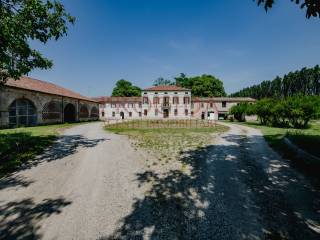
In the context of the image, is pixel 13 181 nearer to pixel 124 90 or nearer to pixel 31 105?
pixel 31 105

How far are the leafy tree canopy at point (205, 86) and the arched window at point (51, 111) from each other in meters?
48.3

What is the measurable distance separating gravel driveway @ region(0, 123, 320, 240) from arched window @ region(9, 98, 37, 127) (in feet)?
57.1

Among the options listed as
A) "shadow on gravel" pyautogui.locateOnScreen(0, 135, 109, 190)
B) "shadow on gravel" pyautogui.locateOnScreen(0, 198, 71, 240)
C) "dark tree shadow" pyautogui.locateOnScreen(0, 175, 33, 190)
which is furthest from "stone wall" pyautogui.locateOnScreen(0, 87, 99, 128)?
"shadow on gravel" pyautogui.locateOnScreen(0, 198, 71, 240)

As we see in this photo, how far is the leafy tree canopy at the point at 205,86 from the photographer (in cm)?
6608

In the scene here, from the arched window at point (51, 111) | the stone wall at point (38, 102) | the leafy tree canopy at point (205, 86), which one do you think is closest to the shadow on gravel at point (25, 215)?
the stone wall at point (38, 102)

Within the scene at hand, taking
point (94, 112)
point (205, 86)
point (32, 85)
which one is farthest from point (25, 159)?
point (205, 86)

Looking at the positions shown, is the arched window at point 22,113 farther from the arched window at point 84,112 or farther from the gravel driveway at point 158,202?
the gravel driveway at point 158,202

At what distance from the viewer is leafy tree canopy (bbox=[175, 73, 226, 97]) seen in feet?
217

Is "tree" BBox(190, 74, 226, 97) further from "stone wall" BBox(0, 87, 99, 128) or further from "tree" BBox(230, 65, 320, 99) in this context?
"stone wall" BBox(0, 87, 99, 128)

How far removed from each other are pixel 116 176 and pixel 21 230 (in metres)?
3.13

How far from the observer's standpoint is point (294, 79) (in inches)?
3265

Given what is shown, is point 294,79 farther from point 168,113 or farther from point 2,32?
point 2,32

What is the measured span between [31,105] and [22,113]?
1.82 m

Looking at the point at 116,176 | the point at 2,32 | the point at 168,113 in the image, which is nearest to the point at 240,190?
the point at 116,176
